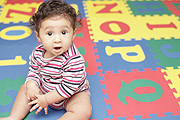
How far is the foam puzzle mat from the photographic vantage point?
3.22ft

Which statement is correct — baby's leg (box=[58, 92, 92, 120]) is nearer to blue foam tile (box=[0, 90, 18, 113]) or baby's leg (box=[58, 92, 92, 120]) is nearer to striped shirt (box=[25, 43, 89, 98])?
striped shirt (box=[25, 43, 89, 98])

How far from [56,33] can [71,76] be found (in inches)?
7.8

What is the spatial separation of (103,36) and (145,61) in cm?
38

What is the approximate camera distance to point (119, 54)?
1.29 metres

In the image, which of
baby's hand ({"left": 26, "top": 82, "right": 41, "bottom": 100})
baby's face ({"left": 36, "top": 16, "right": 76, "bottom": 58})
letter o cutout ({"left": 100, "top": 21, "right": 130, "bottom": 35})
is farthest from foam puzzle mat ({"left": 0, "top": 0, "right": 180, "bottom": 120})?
baby's face ({"left": 36, "top": 16, "right": 76, "bottom": 58})

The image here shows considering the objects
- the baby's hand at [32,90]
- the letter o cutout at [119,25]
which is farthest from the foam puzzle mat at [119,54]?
the baby's hand at [32,90]

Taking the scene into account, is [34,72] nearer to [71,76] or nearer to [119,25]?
[71,76]

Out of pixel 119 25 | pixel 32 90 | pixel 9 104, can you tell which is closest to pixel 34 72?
pixel 32 90

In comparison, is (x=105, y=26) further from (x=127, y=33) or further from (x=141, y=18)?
(x=141, y=18)

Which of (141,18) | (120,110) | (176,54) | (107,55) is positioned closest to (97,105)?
(120,110)

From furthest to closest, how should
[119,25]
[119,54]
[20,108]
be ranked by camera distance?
[119,25] → [119,54] → [20,108]

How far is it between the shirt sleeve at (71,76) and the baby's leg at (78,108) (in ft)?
0.25

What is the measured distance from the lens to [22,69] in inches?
45.1

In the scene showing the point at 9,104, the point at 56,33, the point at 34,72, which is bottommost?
the point at 9,104
